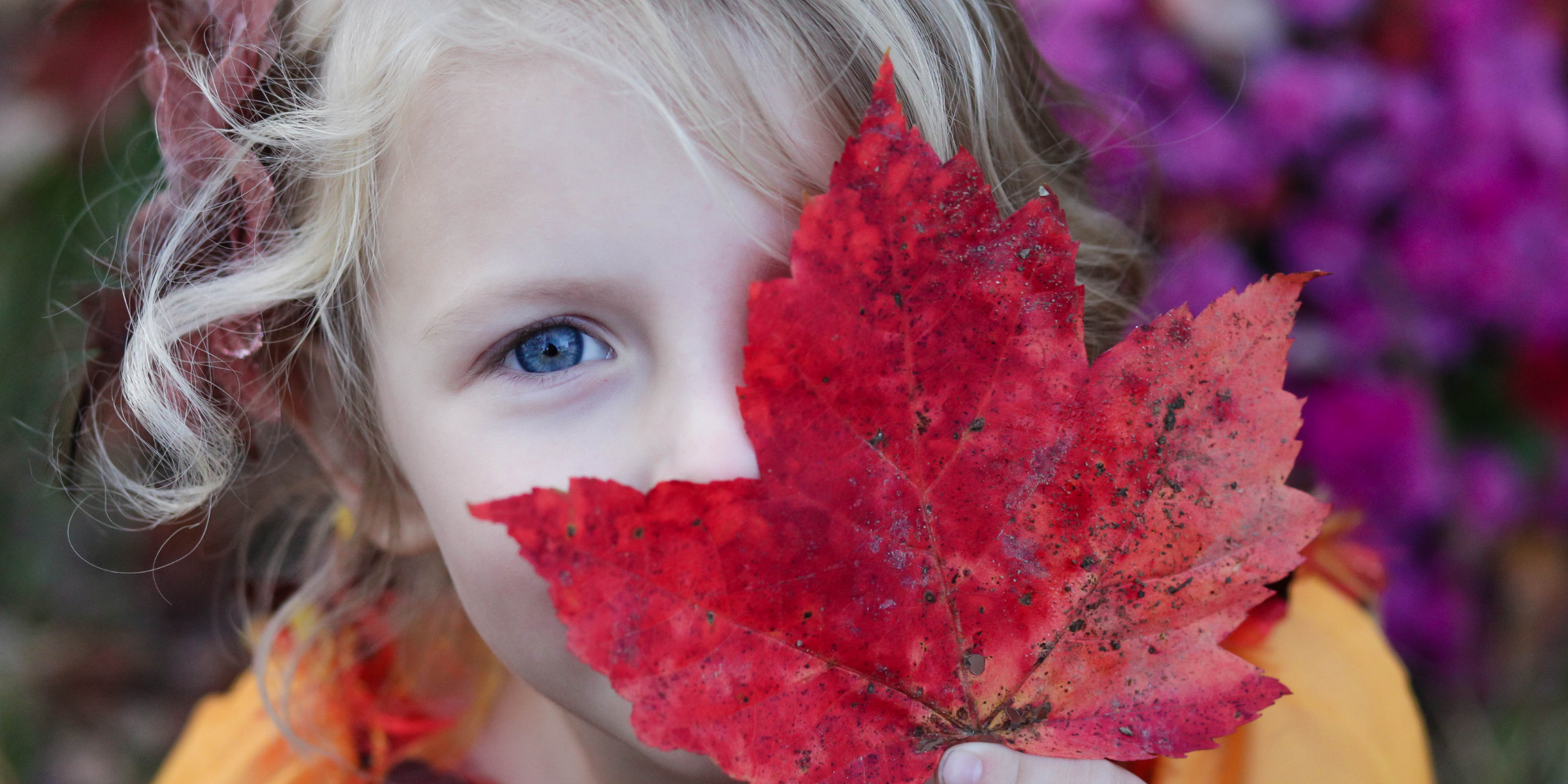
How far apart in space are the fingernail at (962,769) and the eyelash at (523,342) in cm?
32

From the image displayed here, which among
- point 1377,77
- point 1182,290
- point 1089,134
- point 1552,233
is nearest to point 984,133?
point 1089,134

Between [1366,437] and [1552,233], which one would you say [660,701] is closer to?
[1366,437]

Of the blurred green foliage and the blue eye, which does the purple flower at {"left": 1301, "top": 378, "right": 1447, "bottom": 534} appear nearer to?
the blue eye

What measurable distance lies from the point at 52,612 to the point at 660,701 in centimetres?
157

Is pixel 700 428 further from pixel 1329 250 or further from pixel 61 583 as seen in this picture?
pixel 61 583

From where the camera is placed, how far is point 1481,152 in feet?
4.19

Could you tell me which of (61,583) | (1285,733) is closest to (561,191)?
(1285,733)

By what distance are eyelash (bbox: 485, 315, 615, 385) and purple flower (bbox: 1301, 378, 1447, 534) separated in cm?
108

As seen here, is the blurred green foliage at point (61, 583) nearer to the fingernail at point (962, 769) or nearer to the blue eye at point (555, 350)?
the blue eye at point (555, 350)

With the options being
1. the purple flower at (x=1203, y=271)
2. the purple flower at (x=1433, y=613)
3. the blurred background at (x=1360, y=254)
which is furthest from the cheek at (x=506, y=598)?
the purple flower at (x=1433, y=613)

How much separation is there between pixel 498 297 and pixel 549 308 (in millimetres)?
32

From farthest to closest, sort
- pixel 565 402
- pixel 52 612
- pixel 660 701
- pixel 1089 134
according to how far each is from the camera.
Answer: pixel 52 612 → pixel 1089 134 → pixel 565 402 → pixel 660 701

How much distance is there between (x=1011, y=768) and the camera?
482mm

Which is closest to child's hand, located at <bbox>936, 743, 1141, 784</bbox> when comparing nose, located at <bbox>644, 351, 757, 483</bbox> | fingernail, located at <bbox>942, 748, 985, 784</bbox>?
fingernail, located at <bbox>942, 748, 985, 784</bbox>
